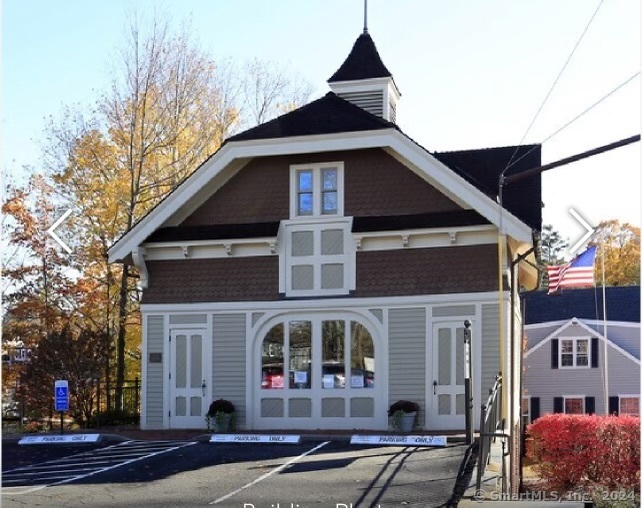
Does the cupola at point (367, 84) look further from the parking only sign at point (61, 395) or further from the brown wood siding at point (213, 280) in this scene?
the parking only sign at point (61, 395)

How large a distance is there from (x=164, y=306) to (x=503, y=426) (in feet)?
25.2

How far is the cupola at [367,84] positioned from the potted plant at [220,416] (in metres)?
8.23

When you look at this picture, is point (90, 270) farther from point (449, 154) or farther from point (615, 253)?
point (615, 253)

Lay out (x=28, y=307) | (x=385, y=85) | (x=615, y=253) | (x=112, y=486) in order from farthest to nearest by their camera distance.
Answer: (x=615, y=253) → (x=28, y=307) → (x=385, y=85) → (x=112, y=486)

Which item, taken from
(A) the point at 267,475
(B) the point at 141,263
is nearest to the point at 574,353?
(B) the point at 141,263

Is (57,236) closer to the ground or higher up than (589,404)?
higher up

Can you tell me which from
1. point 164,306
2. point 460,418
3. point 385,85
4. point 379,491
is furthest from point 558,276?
point 379,491

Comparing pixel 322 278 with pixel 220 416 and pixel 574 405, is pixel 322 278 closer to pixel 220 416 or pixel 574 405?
pixel 220 416

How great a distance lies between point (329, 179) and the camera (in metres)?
19.8

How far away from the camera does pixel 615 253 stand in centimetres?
4362

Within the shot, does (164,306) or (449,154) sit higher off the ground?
(449,154)

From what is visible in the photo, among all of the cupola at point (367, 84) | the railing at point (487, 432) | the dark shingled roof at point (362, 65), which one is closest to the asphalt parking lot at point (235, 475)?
the railing at point (487, 432)

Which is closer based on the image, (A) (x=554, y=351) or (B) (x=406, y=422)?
(B) (x=406, y=422)

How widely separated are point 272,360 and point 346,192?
3878mm
